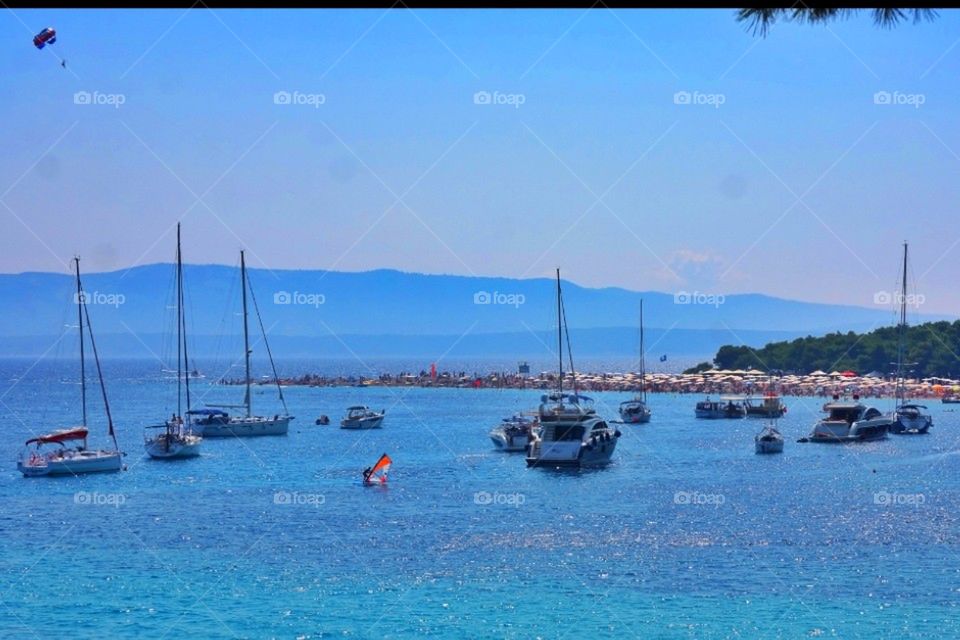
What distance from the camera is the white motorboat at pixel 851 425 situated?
208 feet

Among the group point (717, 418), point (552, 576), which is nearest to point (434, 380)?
point (717, 418)

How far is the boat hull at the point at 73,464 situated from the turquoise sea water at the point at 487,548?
780 millimetres

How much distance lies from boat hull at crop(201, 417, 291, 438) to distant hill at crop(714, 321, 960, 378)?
81.0 meters

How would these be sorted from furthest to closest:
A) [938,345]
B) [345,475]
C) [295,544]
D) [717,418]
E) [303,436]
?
[938,345]
[717,418]
[303,436]
[345,475]
[295,544]

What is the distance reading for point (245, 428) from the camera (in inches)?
2596

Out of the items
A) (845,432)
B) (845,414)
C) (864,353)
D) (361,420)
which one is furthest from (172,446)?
(864,353)

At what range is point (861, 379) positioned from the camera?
403 ft

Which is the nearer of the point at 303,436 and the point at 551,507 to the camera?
the point at 551,507

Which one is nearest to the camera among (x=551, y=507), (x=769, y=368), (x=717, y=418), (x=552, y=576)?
(x=552, y=576)

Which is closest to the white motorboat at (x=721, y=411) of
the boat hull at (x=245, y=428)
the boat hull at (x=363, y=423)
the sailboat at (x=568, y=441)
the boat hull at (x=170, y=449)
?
the boat hull at (x=363, y=423)

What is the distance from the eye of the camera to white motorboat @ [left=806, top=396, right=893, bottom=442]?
6341cm

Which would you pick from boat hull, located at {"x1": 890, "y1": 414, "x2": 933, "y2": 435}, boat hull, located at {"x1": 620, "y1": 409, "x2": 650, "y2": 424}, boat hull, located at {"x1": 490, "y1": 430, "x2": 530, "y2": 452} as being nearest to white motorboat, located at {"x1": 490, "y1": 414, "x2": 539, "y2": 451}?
boat hull, located at {"x1": 490, "y1": 430, "x2": 530, "y2": 452}

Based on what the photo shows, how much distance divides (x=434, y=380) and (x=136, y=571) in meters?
136

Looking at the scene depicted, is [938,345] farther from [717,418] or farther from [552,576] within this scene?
[552,576]
